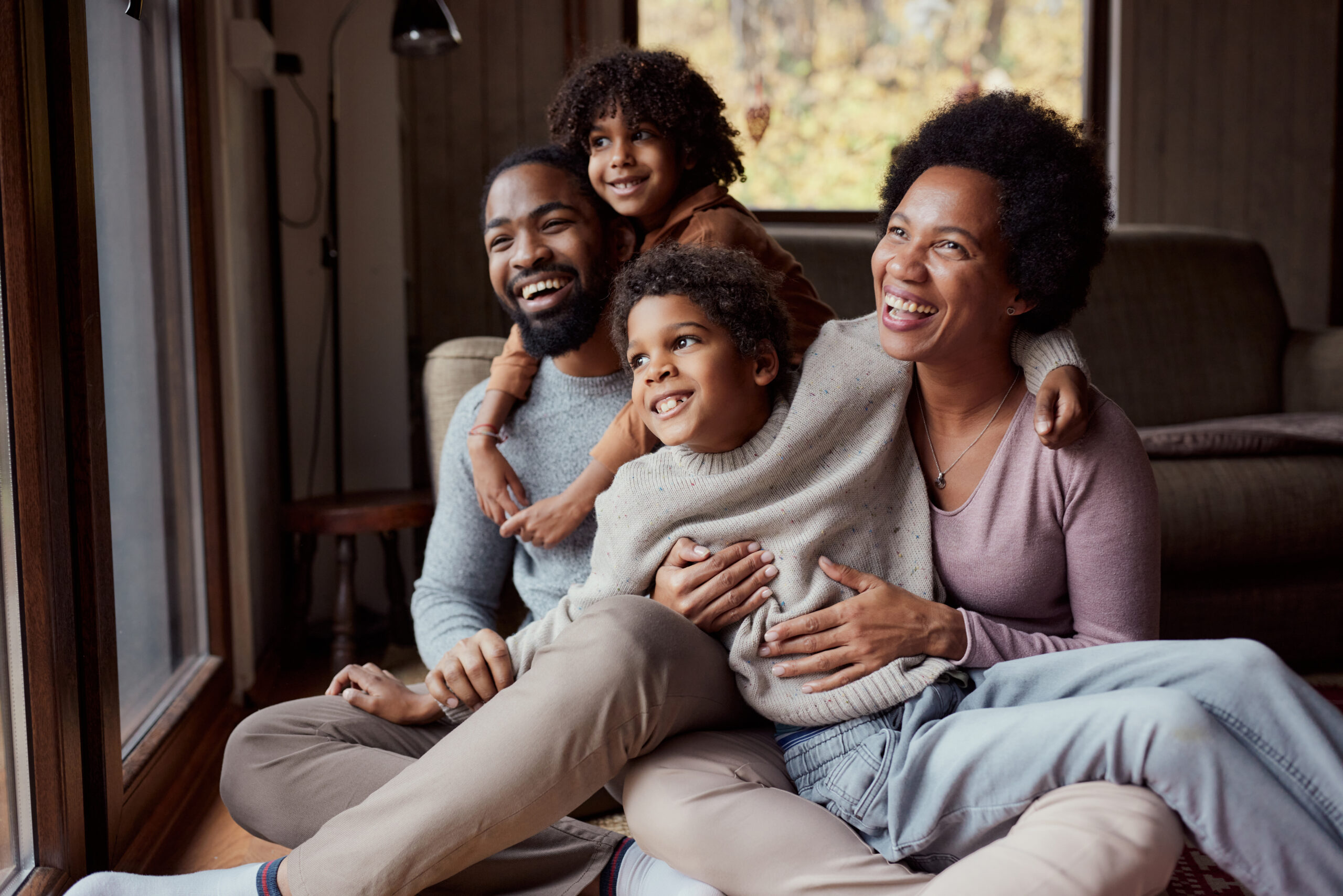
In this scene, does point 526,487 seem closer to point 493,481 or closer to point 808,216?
point 493,481

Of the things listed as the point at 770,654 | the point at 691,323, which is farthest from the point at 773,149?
the point at 770,654

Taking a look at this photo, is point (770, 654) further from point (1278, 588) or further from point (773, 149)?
point (773, 149)

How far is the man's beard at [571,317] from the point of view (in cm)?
162

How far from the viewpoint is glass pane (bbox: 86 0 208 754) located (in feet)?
5.44

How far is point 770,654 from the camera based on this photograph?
120 centimetres

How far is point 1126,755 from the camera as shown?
3.18 ft

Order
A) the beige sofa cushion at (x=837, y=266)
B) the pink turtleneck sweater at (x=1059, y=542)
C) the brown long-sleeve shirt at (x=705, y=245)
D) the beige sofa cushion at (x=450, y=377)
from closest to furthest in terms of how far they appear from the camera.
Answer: the pink turtleneck sweater at (x=1059, y=542) → the brown long-sleeve shirt at (x=705, y=245) → the beige sofa cushion at (x=450, y=377) → the beige sofa cushion at (x=837, y=266)

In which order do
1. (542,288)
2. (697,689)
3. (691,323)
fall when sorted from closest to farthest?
(697,689) → (691,323) → (542,288)

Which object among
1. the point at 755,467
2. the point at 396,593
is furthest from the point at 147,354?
the point at 755,467

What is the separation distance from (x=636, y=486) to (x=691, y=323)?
0.22 m

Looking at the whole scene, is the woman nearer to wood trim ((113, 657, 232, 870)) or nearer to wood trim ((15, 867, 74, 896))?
wood trim ((15, 867, 74, 896))

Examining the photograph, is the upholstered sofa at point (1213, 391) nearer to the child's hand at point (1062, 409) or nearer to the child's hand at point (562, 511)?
the child's hand at point (562, 511)

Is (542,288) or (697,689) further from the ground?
(542,288)

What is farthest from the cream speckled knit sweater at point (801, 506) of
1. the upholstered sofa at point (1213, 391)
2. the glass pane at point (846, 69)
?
the glass pane at point (846, 69)
